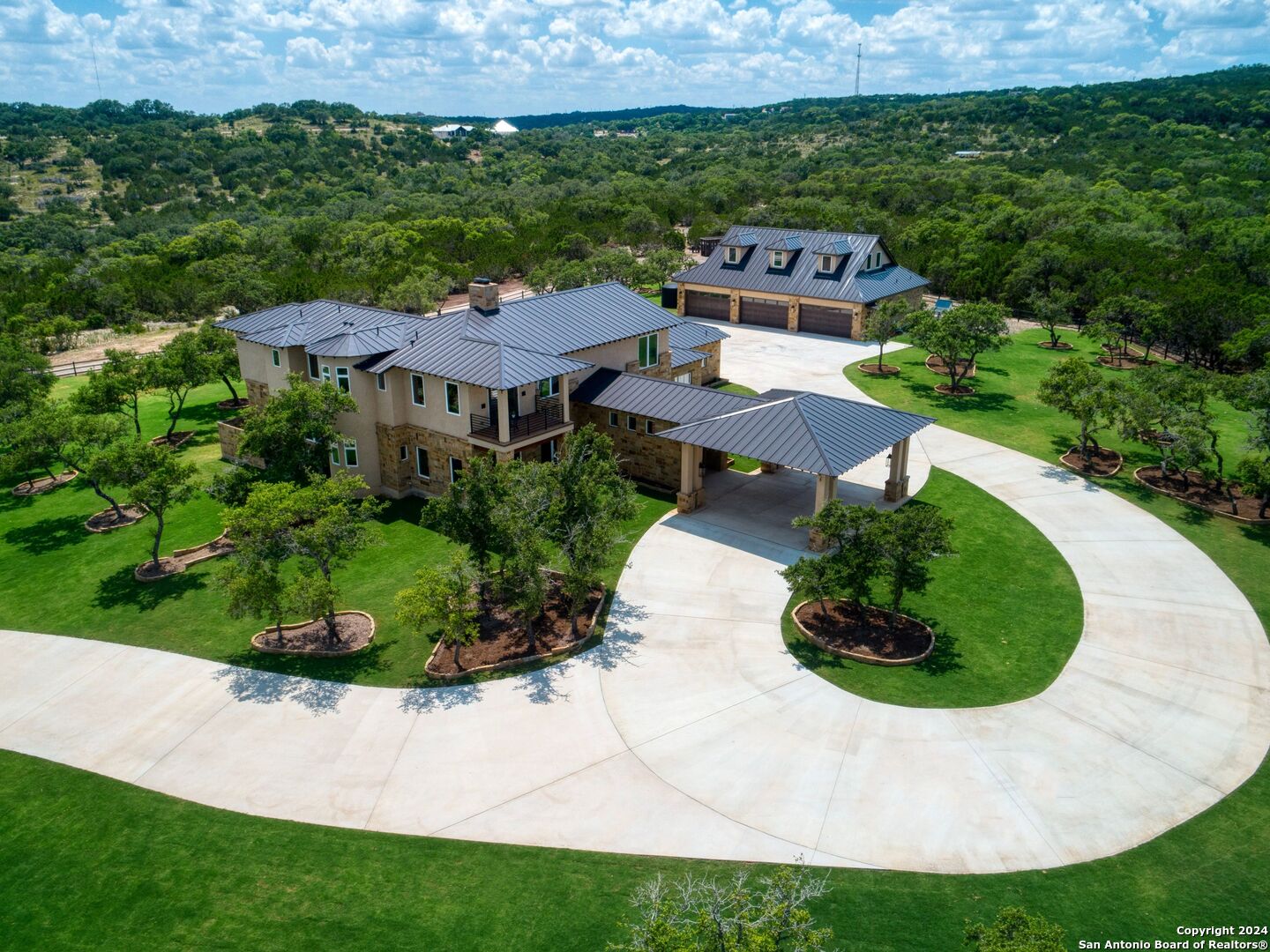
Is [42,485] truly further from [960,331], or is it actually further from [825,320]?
[825,320]

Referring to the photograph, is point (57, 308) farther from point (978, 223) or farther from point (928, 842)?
point (978, 223)

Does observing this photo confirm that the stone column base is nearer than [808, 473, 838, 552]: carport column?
No

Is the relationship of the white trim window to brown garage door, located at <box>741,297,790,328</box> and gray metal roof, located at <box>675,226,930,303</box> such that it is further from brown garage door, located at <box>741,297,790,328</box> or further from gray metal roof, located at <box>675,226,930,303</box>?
brown garage door, located at <box>741,297,790,328</box>

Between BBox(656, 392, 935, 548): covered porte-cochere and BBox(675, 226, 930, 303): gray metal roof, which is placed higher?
BBox(675, 226, 930, 303): gray metal roof

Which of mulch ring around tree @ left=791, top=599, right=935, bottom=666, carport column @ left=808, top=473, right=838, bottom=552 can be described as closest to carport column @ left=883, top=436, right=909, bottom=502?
carport column @ left=808, top=473, right=838, bottom=552

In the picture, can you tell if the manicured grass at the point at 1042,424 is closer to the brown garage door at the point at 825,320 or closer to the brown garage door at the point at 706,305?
the brown garage door at the point at 825,320

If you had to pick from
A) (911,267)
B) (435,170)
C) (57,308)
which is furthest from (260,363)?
(435,170)

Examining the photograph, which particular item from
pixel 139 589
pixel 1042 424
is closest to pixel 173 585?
pixel 139 589
